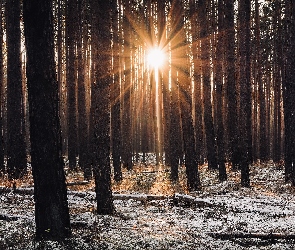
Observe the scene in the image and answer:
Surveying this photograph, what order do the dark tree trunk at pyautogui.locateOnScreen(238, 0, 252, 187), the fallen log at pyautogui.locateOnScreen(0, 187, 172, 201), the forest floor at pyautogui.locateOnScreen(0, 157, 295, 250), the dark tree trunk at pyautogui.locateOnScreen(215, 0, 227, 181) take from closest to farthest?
the forest floor at pyautogui.locateOnScreen(0, 157, 295, 250) < the fallen log at pyautogui.locateOnScreen(0, 187, 172, 201) < the dark tree trunk at pyautogui.locateOnScreen(238, 0, 252, 187) < the dark tree trunk at pyautogui.locateOnScreen(215, 0, 227, 181)

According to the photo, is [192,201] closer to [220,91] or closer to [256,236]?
[256,236]

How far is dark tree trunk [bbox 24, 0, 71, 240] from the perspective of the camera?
5.70 m

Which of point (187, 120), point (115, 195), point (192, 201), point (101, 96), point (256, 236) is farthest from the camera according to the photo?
point (187, 120)

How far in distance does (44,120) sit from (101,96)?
2340mm

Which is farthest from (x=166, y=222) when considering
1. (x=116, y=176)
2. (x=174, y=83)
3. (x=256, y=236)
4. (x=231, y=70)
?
(x=231, y=70)

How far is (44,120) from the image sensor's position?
5.69m

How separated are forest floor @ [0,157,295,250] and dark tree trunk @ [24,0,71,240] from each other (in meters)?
0.47

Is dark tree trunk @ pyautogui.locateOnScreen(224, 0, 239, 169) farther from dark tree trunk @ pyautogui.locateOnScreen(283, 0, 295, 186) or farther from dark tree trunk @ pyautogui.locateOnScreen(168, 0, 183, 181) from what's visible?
dark tree trunk @ pyautogui.locateOnScreen(168, 0, 183, 181)

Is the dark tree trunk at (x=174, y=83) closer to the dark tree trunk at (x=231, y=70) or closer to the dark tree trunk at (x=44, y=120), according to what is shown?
the dark tree trunk at (x=231, y=70)

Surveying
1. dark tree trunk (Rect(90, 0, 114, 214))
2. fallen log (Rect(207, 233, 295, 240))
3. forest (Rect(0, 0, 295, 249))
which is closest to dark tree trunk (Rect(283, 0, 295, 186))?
forest (Rect(0, 0, 295, 249))

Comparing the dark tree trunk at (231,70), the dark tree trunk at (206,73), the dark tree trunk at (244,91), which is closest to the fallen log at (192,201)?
the dark tree trunk at (244,91)

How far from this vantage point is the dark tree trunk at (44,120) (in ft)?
18.7

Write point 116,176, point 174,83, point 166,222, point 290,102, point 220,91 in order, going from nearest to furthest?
point 166,222 → point 174,83 → point 290,102 → point 116,176 → point 220,91

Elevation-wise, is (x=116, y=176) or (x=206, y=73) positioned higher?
(x=206, y=73)
